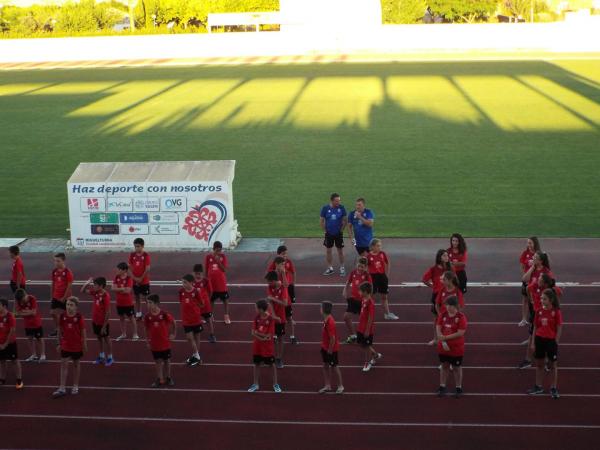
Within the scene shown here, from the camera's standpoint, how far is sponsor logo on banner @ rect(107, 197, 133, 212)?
18812mm

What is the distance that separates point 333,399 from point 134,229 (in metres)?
8.77

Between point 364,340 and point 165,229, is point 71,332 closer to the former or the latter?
point 364,340

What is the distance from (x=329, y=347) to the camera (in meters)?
11.1

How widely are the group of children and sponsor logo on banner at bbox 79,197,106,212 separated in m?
4.74

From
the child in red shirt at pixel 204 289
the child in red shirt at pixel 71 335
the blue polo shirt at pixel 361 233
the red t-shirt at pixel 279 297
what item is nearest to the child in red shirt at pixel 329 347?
the red t-shirt at pixel 279 297

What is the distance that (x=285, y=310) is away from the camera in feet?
42.0

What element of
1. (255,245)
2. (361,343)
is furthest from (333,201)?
(361,343)

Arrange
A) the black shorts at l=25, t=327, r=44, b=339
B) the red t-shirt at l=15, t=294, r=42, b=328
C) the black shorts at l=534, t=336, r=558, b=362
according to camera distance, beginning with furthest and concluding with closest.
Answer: the black shorts at l=25, t=327, r=44, b=339
the red t-shirt at l=15, t=294, r=42, b=328
the black shorts at l=534, t=336, r=558, b=362

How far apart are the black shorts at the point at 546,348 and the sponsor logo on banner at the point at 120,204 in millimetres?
10313

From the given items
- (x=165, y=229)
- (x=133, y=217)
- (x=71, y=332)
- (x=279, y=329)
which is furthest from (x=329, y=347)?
(x=133, y=217)

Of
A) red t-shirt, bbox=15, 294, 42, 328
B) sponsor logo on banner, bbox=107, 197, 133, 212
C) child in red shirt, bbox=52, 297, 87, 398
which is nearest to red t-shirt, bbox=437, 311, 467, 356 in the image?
child in red shirt, bbox=52, 297, 87, 398

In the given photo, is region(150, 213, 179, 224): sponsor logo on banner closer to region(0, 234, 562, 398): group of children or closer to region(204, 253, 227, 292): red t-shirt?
region(0, 234, 562, 398): group of children

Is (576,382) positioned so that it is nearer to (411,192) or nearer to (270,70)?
(411,192)

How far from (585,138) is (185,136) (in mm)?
13381
